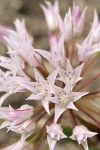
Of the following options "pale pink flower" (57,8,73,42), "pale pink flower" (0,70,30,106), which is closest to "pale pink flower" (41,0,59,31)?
"pale pink flower" (57,8,73,42)

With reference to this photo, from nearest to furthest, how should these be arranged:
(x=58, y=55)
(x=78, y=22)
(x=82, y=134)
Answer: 1. (x=82, y=134)
2. (x=58, y=55)
3. (x=78, y=22)

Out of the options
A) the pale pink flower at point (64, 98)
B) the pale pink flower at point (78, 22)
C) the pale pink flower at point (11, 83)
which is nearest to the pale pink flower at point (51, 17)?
the pale pink flower at point (78, 22)

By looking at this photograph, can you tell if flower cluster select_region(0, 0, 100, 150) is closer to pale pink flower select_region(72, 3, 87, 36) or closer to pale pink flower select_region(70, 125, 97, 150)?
pale pink flower select_region(70, 125, 97, 150)

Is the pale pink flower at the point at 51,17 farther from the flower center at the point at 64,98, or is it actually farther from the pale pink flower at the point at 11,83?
the flower center at the point at 64,98

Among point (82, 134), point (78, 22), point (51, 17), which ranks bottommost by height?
point (82, 134)

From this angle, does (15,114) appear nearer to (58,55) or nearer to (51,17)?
(58,55)

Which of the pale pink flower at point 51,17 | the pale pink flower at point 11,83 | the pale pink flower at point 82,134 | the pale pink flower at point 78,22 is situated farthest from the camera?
the pale pink flower at point 51,17

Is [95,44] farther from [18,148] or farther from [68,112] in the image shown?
[18,148]

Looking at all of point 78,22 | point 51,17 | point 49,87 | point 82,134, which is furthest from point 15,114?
point 51,17
